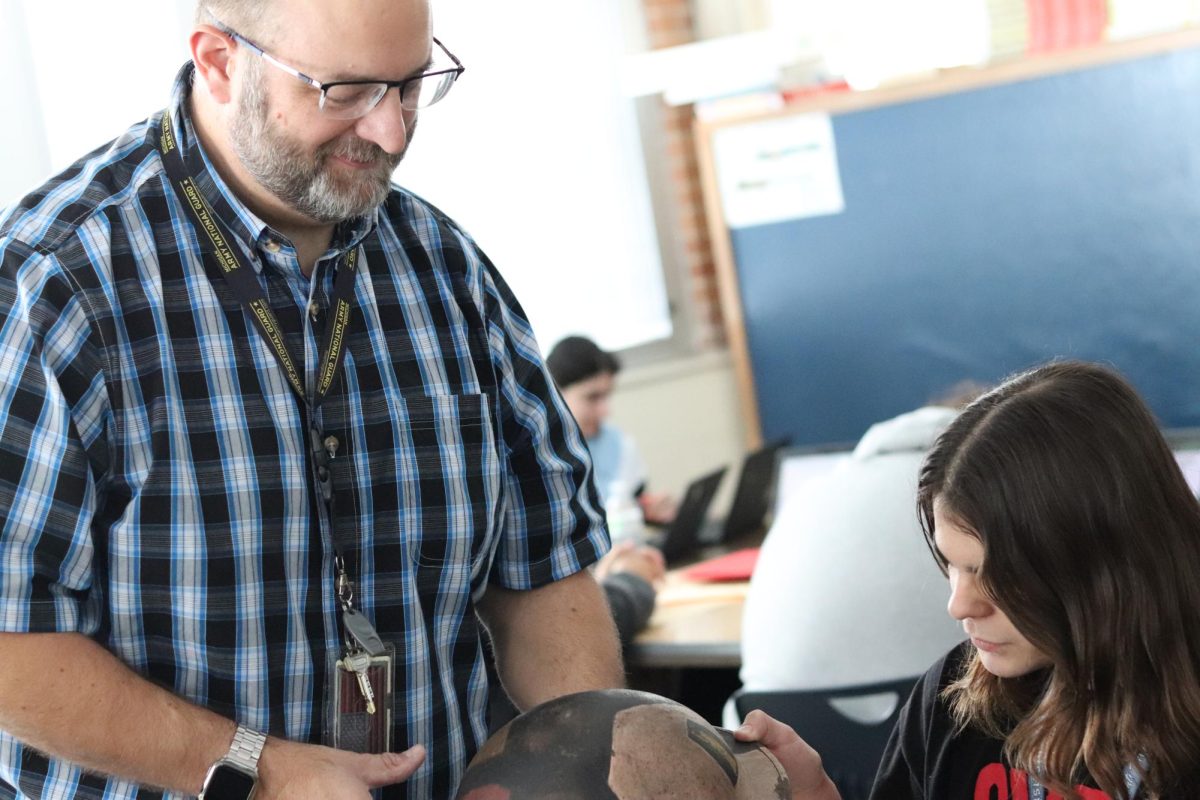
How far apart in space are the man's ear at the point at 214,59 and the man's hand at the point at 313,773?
28.1 inches

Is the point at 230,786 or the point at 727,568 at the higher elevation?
the point at 230,786

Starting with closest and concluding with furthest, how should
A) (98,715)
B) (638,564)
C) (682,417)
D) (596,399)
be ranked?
(98,715)
(638,564)
(596,399)
(682,417)

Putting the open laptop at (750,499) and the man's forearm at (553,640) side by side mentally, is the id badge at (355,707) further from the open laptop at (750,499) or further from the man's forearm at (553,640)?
the open laptop at (750,499)

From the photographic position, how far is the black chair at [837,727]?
2609 mm

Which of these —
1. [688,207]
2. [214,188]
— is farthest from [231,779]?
[688,207]

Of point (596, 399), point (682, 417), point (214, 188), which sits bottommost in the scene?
point (682, 417)

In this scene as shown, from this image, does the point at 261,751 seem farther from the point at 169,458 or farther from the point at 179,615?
the point at 169,458

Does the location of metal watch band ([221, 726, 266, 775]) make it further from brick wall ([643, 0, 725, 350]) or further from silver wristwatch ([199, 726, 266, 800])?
brick wall ([643, 0, 725, 350])

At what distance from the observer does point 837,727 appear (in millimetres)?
2627

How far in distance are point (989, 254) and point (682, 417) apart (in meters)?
1.56

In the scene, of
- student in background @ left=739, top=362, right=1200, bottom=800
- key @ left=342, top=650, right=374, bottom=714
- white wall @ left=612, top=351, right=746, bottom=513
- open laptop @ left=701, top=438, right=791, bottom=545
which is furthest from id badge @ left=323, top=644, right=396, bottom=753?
white wall @ left=612, top=351, right=746, bottom=513

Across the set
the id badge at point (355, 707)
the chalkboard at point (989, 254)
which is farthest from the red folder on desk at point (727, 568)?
the id badge at point (355, 707)

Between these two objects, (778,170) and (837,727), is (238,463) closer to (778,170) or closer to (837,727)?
(837,727)

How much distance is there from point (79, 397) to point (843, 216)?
14.0 feet
